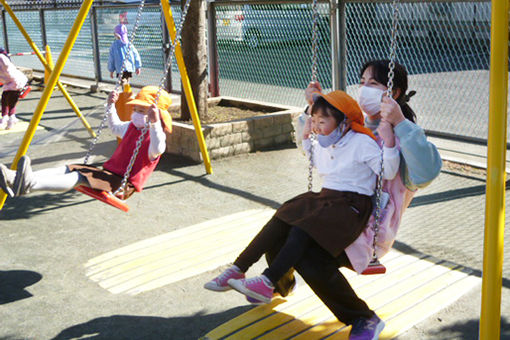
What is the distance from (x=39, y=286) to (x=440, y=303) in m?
2.64

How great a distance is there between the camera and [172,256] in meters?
4.79

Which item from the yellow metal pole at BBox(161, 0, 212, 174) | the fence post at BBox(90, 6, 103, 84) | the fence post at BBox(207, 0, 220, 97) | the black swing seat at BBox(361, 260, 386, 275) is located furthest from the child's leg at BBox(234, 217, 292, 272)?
the fence post at BBox(90, 6, 103, 84)

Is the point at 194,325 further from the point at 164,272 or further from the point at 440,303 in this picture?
the point at 440,303

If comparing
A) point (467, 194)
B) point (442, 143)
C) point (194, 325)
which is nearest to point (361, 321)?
point (194, 325)

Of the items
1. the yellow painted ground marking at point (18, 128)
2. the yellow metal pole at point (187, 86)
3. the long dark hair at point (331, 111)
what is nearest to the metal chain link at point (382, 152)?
the long dark hair at point (331, 111)

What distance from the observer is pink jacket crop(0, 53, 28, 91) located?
9586mm

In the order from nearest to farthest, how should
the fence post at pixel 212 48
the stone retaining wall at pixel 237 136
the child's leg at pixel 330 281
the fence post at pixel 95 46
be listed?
the child's leg at pixel 330 281, the stone retaining wall at pixel 237 136, the fence post at pixel 212 48, the fence post at pixel 95 46

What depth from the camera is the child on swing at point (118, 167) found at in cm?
432

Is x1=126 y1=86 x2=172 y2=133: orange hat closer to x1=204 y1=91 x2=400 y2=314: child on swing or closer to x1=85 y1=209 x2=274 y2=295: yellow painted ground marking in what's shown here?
x1=85 y1=209 x2=274 y2=295: yellow painted ground marking

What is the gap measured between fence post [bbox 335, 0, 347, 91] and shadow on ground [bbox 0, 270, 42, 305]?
4.70m

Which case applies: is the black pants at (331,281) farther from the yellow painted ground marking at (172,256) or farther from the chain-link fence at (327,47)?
the chain-link fence at (327,47)

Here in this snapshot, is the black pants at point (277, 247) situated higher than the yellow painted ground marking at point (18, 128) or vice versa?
the black pants at point (277, 247)

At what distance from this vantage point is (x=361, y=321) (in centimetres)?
340

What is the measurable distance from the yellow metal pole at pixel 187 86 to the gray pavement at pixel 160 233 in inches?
9.3
